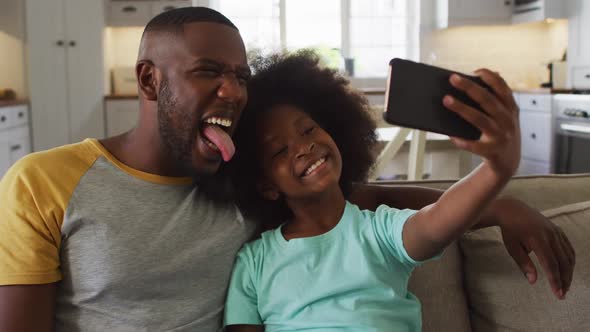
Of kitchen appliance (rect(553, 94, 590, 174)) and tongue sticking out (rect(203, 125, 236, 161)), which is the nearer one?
tongue sticking out (rect(203, 125, 236, 161))

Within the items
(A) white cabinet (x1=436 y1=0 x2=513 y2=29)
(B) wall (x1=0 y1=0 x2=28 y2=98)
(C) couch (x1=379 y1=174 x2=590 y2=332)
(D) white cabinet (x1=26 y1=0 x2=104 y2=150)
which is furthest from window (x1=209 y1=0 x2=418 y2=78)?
(C) couch (x1=379 y1=174 x2=590 y2=332)

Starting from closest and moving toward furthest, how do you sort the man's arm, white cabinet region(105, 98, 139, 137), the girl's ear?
the man's arm < the girl's ear < white cabinet region(105, 98, 139, 137)

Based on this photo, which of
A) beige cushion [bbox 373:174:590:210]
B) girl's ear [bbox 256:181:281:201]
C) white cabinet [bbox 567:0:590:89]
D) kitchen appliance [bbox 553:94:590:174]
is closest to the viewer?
girl's ear [bbox 256:181:281:201]

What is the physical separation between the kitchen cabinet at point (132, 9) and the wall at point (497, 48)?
92.8 inches

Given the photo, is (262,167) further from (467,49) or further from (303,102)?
(467,49)

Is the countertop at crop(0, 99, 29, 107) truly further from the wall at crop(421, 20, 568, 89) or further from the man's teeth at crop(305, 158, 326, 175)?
the man's teeth at crop(305, 158, 326, 175)

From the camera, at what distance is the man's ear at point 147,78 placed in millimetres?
1135

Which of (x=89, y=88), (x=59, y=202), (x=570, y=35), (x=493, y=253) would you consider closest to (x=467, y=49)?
(x=570, y=35)

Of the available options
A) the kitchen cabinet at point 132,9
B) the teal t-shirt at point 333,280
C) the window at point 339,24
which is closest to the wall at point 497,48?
the window at point 339,24

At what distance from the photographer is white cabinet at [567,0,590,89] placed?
5.00m

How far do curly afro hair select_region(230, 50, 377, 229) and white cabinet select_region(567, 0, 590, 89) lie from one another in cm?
408

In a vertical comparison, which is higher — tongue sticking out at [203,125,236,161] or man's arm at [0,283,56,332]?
tongue sticking out at [203,125,236,161]

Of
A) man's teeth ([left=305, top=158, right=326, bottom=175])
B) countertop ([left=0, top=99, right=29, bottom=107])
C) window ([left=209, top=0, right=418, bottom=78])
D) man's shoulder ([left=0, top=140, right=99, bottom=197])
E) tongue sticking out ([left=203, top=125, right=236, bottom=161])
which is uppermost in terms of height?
window ([left=209, top=0, right=418, bottom=78])

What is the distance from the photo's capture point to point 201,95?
3.52 feet
